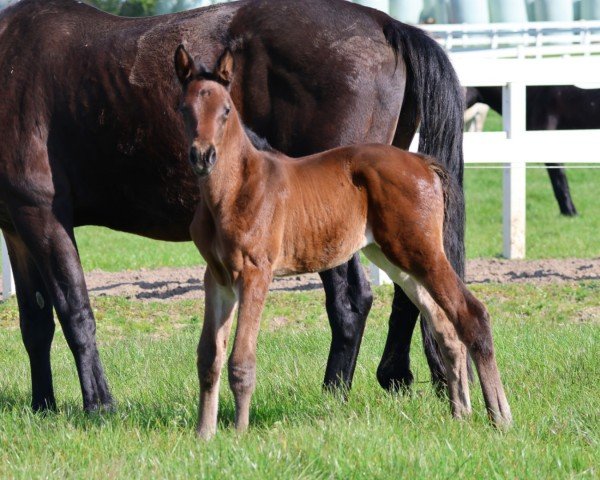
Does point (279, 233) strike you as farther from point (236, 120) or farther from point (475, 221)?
point (475, 221)

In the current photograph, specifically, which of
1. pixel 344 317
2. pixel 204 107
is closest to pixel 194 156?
pixel 204 107

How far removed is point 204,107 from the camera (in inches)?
160

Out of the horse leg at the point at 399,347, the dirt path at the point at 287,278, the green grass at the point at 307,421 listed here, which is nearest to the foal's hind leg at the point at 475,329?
the green grass at the point at 307,421

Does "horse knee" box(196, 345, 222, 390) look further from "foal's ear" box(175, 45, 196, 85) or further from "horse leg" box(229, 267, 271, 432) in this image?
"foal's ear" box(175, 45, 196, 85)

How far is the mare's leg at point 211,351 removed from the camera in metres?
4.39

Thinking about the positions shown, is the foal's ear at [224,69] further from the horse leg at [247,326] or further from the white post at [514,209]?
the white post at [514,209]

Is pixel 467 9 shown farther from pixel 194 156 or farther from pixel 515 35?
pixel 194 156

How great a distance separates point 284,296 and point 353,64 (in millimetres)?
3468

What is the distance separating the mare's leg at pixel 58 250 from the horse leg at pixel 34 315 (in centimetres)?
32

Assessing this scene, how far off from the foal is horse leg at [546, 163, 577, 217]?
363 inches

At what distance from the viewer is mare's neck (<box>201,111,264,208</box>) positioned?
4.23 meters

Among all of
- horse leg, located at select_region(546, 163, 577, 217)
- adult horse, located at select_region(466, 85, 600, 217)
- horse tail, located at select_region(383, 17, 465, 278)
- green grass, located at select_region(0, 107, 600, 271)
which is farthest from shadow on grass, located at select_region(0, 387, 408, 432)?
adult horse, located at select_region(466, 85, 600, 217)

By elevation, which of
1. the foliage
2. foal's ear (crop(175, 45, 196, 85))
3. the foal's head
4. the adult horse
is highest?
foal's ear (crop(175, 45, 196, 85))

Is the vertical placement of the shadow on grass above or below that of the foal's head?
below
